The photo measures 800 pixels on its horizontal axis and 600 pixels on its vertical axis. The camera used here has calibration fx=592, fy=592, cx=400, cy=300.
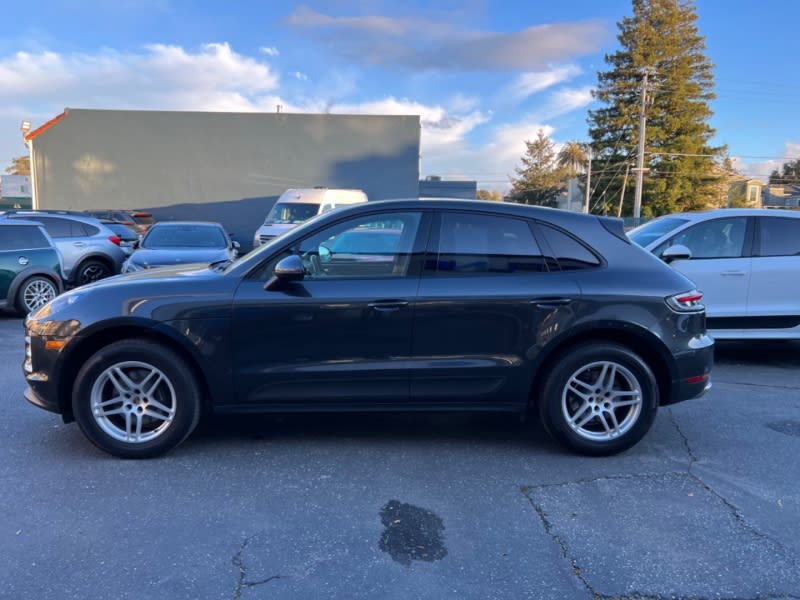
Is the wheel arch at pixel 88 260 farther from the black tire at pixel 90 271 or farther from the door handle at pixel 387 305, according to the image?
the door handle at pixel 387 305

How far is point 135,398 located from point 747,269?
6324mm

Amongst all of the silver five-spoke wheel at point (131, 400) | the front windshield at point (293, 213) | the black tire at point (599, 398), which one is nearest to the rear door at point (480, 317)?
the black tire at point (599, 398)

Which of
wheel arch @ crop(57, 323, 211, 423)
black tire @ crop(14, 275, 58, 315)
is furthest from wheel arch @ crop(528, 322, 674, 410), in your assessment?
black tire @ crop(14, 275, 58, 315)

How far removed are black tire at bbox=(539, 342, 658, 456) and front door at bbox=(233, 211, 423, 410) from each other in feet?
3.37

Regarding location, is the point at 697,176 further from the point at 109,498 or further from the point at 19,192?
the point at 19,192

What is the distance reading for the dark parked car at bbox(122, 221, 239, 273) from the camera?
920 centimetres

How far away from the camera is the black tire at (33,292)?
9.16 m

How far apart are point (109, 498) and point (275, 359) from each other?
1225 millimetres

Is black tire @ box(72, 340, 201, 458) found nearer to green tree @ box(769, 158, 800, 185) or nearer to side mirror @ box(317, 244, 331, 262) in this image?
side mirror @ box(317, 244, 331, 262)

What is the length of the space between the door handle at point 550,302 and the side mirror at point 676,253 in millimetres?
3110

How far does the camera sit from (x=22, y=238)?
9.34m

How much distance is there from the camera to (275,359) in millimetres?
3855

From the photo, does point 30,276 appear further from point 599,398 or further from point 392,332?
point 599,398

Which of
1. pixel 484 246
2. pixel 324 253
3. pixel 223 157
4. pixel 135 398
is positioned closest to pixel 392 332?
pixel 324 253
